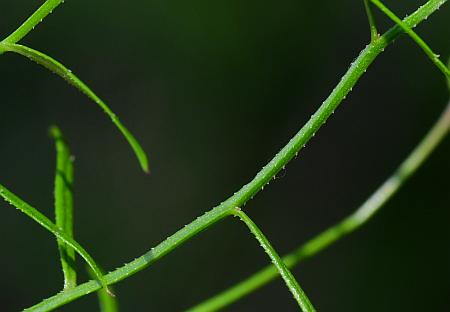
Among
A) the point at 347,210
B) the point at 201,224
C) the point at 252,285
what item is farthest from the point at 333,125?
the point at 201,224

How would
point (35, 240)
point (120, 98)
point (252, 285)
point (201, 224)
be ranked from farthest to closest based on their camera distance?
1. point (120, 98)
2. point (35, 240)
3. point (252, 285)
4. point (201, 224)

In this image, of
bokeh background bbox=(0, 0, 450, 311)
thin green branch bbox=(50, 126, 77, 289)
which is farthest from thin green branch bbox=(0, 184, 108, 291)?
bokeh background bbox=(0, 0, 450, 311)

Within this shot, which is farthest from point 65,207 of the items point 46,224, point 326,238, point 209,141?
point 209,141

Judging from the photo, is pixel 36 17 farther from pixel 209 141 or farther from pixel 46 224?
pixel 209 141

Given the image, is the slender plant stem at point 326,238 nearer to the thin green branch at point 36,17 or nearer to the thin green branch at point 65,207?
the thin green branch at point 65,207

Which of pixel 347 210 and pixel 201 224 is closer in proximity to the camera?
pixel 201 224

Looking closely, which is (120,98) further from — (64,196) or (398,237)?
(64,196)

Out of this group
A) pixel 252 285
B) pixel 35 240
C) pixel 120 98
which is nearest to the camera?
pixel 252 285

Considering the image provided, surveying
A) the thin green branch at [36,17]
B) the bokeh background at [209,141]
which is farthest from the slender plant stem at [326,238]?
the bokeh background at [209,141]
